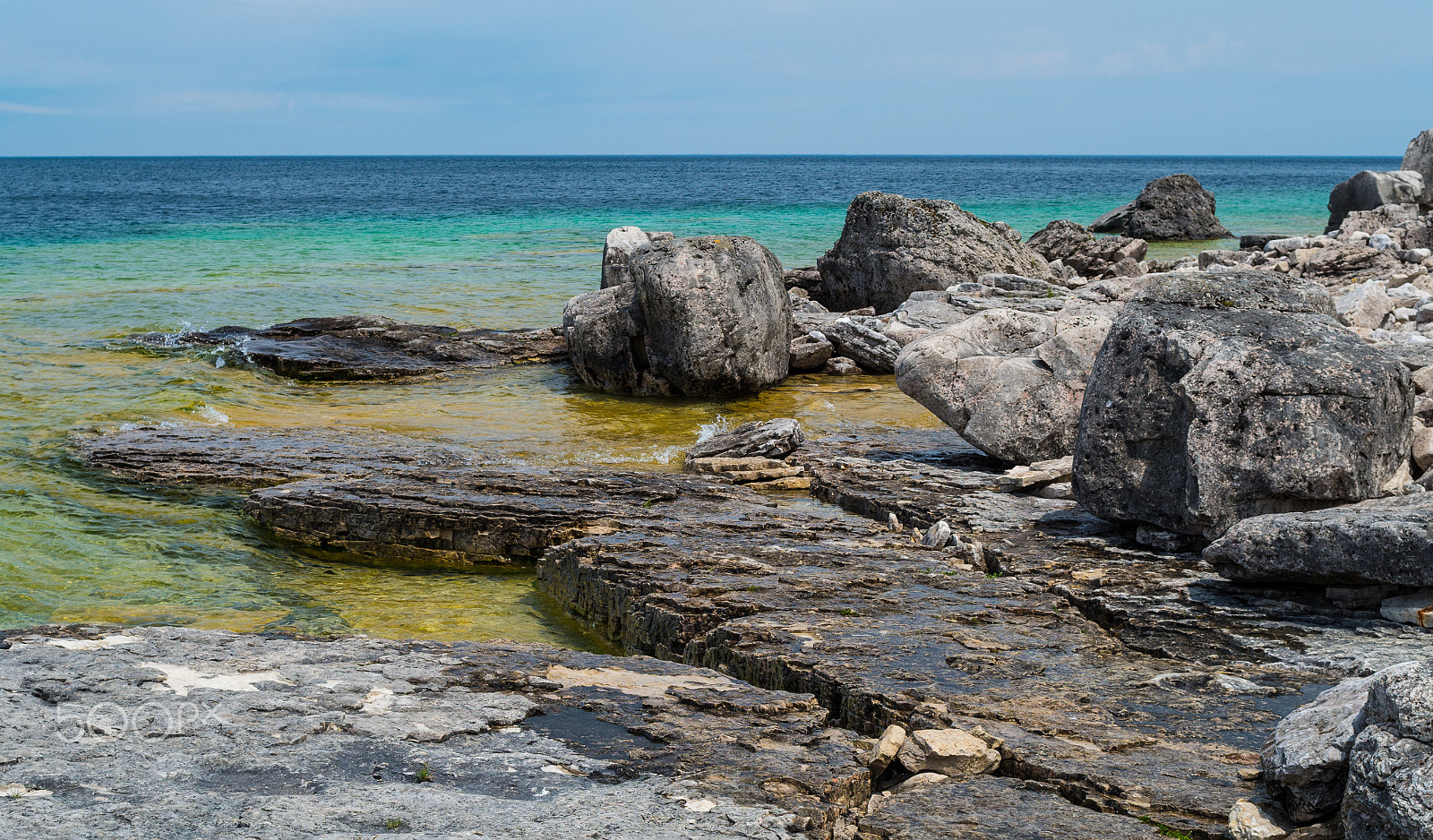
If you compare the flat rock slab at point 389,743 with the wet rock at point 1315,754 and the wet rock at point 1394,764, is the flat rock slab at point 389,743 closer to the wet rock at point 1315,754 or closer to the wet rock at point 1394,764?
the wet rock at point 1315,754

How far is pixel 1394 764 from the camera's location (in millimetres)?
2695

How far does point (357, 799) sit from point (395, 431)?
25.2 ft

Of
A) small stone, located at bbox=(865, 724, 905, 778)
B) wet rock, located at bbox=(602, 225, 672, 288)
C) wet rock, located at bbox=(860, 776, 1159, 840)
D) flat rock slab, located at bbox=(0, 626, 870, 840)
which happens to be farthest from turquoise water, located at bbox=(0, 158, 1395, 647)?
wet rock, located at bbox=(860, 776, 1159, 840)

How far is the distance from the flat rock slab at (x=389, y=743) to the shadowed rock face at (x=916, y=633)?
38 mm

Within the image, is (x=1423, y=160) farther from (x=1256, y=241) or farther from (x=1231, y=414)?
(x=1231, y=414)

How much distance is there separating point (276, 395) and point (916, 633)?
9.82 meters

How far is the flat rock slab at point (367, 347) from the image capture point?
44.4 feet

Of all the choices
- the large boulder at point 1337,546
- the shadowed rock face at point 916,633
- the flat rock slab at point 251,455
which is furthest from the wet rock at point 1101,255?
the large boulder at point 1337,546

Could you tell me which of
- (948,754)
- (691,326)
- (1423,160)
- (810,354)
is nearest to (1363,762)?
(948,754)

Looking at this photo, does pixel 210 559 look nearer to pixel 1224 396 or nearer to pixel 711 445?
pixel 711 445

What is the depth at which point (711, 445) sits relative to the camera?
9.03m

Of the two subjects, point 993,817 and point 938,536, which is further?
point 938,536

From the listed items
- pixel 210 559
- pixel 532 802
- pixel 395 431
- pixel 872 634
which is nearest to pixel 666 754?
pixel 532 802

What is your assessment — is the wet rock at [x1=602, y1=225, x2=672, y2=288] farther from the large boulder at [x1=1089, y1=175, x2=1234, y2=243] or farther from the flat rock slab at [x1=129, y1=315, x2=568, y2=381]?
the large boulder at [x1=1089, y1=175, x2=1234, y2=243]
